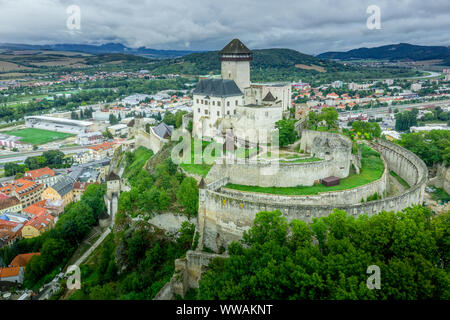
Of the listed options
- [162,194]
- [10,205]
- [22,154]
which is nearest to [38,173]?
[10,205]

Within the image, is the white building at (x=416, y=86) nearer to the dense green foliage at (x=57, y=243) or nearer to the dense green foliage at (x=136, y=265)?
the dense green foliage at (x=57, y=243)

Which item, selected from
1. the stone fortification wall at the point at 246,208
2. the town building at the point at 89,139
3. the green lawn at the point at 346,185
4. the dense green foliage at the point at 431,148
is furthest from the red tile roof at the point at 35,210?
the dense green foliage at the point at 431,148

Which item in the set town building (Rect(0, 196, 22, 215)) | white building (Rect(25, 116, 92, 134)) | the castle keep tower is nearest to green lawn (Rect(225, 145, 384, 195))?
the castle keep tower

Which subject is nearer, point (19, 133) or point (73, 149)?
point (73, 149)

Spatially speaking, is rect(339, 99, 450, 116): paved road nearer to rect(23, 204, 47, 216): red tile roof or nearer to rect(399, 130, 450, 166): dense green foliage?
rect(399, 130, 450, 166): dense green foliage
